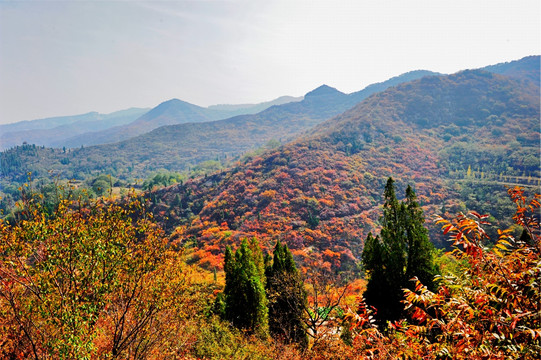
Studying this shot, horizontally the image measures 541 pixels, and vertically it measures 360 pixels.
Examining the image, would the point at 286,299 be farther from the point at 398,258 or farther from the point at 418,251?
the point at 418,251

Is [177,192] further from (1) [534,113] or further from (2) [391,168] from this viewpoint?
(1) [534,113]

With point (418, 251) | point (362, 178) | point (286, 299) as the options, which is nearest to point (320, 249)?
point (286, 299)

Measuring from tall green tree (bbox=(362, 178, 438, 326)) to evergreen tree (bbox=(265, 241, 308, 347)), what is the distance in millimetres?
4969

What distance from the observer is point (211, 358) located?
1309 cm

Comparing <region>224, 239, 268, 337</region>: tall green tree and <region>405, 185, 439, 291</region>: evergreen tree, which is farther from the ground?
<region>405, 185, 439, 291</region>: evergreen tree

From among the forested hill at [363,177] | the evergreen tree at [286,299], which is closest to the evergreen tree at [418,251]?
the evergreen tree at [286,299]

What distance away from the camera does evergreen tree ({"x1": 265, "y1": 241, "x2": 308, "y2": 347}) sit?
17938 mm

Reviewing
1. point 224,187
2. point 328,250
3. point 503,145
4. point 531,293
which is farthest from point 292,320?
point 503,145

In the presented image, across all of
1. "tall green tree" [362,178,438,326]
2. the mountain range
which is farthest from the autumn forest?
the mountain range

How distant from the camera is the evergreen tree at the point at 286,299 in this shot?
1794 cm

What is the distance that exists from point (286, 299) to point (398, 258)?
27.4 feet

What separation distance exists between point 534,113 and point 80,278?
189 m

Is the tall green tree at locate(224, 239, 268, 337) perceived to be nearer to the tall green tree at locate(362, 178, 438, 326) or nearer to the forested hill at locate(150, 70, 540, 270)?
the tall green tree at locate(362, 178, 438, 326)

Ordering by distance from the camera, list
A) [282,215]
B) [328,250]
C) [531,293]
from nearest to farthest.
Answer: [531,293], [328,250], [282,215]
